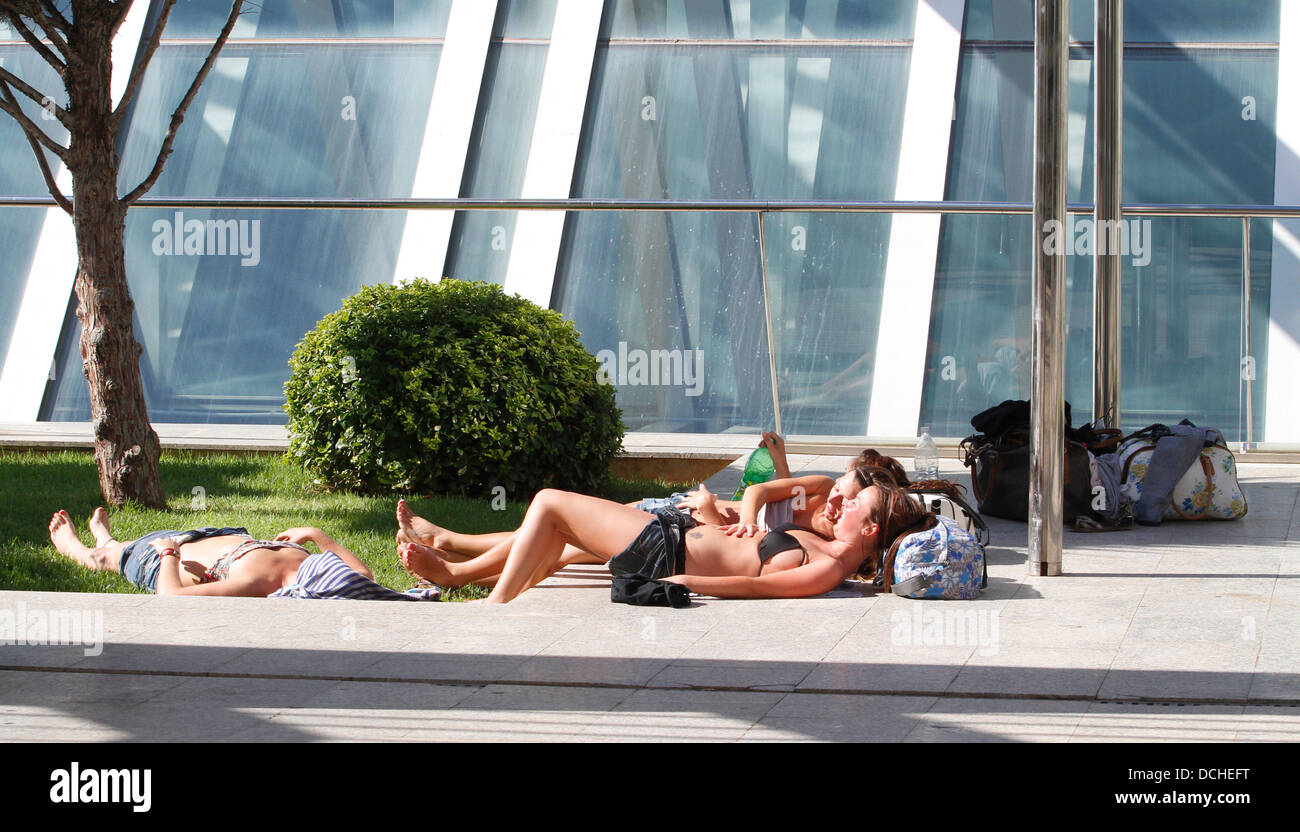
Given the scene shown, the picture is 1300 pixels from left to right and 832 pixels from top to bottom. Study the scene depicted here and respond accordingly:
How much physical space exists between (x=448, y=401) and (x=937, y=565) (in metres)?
3.29

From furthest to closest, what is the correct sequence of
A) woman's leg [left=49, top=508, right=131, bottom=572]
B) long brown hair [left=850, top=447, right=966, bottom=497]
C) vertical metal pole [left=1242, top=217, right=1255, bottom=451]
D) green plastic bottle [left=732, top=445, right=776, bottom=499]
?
vertical metal pole [left=1242, top=217, right=1255, bottom=451], green plastic bottle [left=732, top=445, right=776, bottom=499], woman's leg [left=49, top=508, right=131, bottom=572], long brown hair [left=850, top=447, right=966, bottom=497]

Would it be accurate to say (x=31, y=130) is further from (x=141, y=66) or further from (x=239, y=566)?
(x=239, y=566)

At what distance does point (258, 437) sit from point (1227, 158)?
851 centimetres

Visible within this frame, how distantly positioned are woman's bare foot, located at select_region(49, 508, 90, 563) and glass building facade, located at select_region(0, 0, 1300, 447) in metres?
3.76

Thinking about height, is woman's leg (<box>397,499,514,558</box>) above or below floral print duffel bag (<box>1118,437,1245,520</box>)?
below

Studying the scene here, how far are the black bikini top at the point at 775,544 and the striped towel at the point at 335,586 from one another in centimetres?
122

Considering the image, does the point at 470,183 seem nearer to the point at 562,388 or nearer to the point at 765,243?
the point at 765,243

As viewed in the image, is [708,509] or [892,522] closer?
[892,522]

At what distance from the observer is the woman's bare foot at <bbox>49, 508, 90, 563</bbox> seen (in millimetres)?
5820

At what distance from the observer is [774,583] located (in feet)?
15.6

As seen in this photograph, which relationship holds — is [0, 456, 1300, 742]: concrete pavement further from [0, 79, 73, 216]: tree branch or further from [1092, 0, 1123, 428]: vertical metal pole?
[0, 79, 73, 216]: tree branch

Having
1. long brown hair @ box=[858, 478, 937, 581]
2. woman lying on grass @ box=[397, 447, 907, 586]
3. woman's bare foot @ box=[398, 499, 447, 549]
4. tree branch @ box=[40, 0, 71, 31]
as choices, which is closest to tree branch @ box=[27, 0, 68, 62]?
tree branch @ box=[40, 0, 71, 31]

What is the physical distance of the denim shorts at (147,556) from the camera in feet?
17.5

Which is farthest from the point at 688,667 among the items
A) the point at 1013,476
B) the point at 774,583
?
the point at 1013,476
